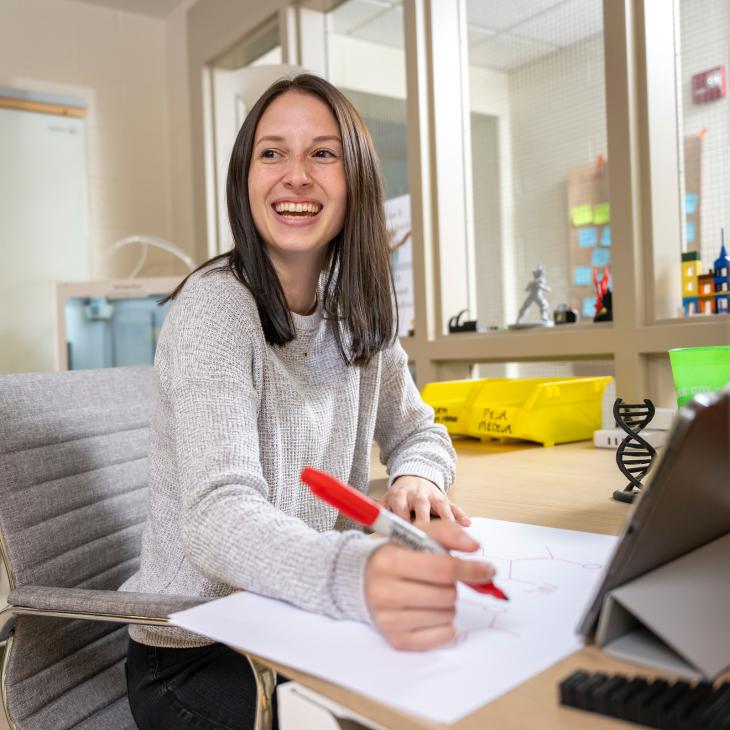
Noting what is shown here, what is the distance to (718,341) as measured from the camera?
1504 millimetres

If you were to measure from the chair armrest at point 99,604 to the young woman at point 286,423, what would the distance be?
0.08 metres

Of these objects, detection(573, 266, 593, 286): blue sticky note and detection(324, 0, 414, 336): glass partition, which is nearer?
detection(573, 266, 593, 286): blue sticky note

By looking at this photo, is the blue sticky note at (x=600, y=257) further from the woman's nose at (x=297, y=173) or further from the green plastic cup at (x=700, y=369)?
the woman's nose at (x=297, y=173)

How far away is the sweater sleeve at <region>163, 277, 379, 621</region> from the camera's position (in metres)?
0.59

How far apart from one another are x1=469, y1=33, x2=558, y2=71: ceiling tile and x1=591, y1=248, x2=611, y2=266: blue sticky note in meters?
0.59

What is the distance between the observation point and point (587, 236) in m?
1.97

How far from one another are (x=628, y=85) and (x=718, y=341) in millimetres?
618

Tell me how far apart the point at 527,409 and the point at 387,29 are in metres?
1.66

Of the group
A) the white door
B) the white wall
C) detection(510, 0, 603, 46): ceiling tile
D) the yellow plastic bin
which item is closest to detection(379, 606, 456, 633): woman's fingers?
the yellow plastic bin

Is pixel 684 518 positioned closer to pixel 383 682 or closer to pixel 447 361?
pixel 383 682

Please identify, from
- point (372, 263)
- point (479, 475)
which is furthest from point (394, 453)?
point (372, 263)

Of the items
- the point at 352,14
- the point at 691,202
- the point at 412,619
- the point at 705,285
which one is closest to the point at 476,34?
the point at 352,14

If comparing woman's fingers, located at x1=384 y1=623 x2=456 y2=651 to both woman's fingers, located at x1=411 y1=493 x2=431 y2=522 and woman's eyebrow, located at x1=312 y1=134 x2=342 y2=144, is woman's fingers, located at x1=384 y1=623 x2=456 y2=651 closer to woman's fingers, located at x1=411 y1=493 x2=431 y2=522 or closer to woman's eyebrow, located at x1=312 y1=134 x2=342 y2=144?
woman's fingers, located at x1=411 y1=493 x2=431 y2=522

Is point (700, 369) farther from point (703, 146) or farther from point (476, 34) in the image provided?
point (476, 34)
